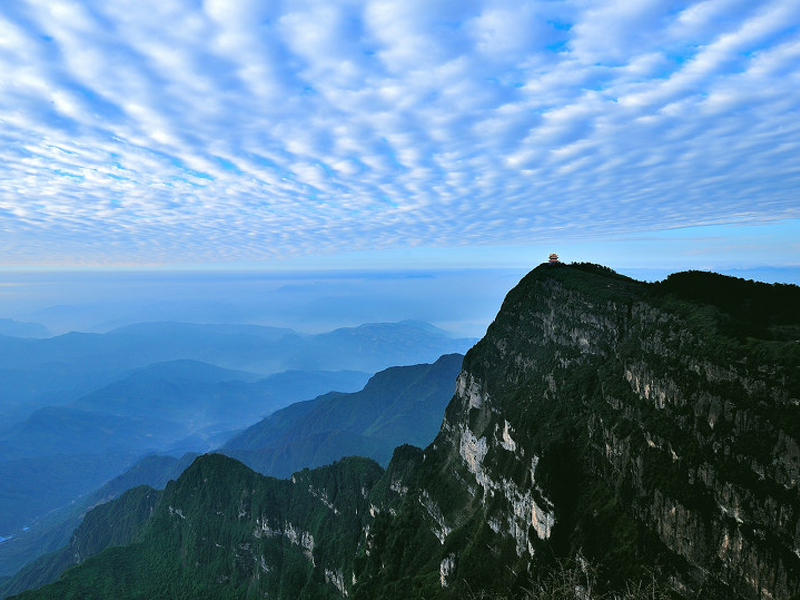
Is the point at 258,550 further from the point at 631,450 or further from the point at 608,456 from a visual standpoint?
the point at 631,450

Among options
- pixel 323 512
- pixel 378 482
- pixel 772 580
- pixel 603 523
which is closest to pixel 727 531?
pixel 772 580

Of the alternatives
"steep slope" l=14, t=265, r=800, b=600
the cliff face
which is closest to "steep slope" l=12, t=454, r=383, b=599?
"steep slope" l=14, t=265, r=800, b=600

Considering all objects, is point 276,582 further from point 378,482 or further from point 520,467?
point 520,467

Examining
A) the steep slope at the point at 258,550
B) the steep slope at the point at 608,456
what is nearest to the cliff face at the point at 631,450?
A: the steep slope at the point at 608,456

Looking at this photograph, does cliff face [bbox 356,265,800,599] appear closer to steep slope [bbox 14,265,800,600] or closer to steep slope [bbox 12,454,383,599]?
steep slope [bbox 14,265,800,600]

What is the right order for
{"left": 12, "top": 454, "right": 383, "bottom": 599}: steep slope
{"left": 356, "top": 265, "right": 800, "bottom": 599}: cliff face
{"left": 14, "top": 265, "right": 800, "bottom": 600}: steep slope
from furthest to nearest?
{"left": 12, "top": 454, "right": 383, "bottom": 599}: steep slope < {"left": 14, "top": 265, "right": 800, "bottom": 600}: steep slope < {"left": 356, "top": 265, "right": 800, "bottom": 599}: cliff face

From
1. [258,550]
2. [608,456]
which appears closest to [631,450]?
[608,456]
